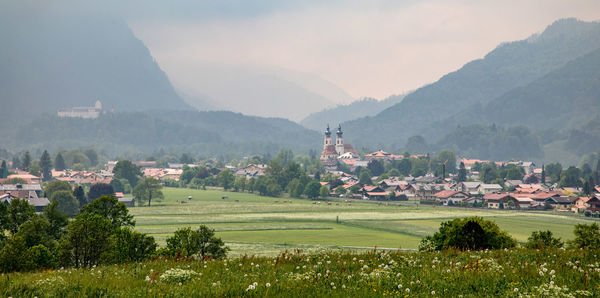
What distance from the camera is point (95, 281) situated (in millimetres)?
19656

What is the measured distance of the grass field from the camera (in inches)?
3777

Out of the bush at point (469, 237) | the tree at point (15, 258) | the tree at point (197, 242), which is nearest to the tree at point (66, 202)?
the tree at point (197, 242)

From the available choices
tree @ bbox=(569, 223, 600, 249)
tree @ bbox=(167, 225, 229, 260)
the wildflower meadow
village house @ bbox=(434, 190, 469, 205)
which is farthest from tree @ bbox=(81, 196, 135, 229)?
village house @ bbox=(434, 190, 469, 205)

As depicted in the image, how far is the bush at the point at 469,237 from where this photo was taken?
1718 inches

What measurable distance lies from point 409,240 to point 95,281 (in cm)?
8458

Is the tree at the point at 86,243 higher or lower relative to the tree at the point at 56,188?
lower

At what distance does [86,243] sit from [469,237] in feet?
93.4

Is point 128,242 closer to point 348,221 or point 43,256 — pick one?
point 43,256

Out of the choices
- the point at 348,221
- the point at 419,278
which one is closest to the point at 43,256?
the point at 419,278

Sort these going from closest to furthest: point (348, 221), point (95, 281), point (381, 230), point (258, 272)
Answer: point (95, 281)
point (258, 272)
point (381, 230)
point (348, 221)

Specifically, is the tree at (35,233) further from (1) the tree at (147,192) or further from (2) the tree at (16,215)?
(1) the tree at (147,192)

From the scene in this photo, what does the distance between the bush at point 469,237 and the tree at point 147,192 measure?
12834 cm

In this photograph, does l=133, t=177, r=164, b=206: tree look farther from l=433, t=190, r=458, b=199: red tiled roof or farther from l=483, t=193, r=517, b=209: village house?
l=483, t=193, r=517, b=209: village house

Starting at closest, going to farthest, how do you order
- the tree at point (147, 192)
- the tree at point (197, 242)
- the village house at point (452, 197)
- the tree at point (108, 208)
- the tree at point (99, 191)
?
the tree at point (197, 242)
the tree at point (108, 208)
the tree at point (99, 191)
the tree at point (147, 192)
the village house at point (452, 197)
